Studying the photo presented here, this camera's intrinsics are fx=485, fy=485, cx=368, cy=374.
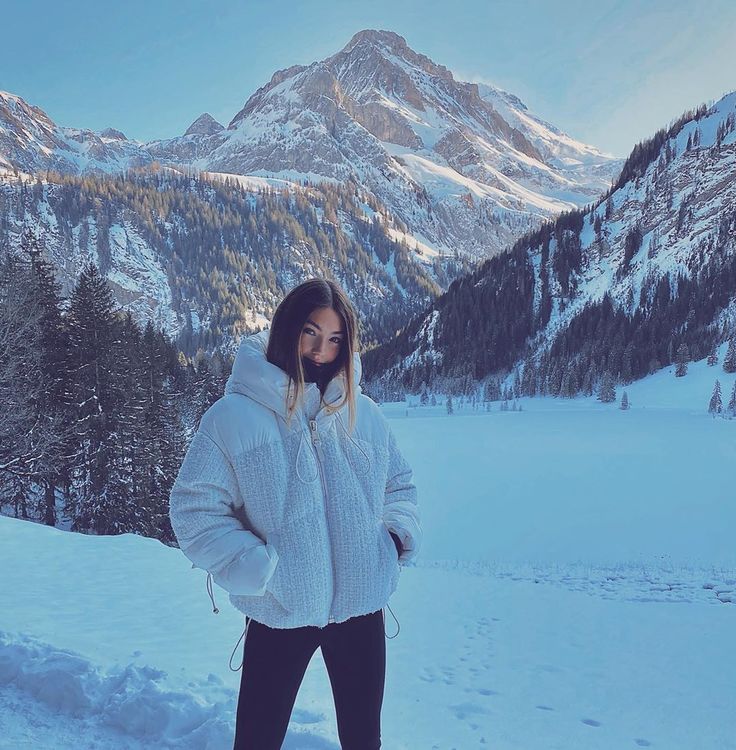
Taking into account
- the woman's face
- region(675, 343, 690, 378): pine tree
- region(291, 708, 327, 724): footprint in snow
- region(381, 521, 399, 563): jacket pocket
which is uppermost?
region(675, 343, 690, 378): pine tree

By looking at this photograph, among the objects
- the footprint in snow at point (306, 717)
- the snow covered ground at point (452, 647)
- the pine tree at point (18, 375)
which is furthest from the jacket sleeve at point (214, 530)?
the pine tree at point (18, 375)

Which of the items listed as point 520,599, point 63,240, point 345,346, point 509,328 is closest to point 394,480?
point 345,346

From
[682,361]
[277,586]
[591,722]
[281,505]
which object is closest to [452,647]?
[591,722]

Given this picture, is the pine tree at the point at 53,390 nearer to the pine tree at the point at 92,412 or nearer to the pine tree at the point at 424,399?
the pine tree at the point at 92,412

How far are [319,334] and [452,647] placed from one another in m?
5.71

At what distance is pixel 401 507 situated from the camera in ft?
6.87

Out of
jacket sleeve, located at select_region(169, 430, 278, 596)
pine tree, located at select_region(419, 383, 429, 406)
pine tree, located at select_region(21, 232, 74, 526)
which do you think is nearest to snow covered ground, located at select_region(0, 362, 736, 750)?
jacket sleeve, located at select_region(169, 430, 278, 596)

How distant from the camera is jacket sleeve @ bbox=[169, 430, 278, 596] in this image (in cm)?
163

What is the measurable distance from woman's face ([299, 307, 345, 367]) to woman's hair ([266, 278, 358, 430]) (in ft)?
0.06

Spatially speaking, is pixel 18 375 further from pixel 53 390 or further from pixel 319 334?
pixel 319 334

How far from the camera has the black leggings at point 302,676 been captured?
179 centimetres

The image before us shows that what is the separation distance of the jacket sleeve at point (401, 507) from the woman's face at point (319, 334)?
1.42 feet

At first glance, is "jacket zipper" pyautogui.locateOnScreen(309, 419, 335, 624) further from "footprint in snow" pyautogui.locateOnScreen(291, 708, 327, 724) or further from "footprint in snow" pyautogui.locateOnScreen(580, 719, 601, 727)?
"footprint in snow" pyautogui.locateOnScreen(580, 719, 601, 727)

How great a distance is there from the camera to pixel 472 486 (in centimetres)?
2131
